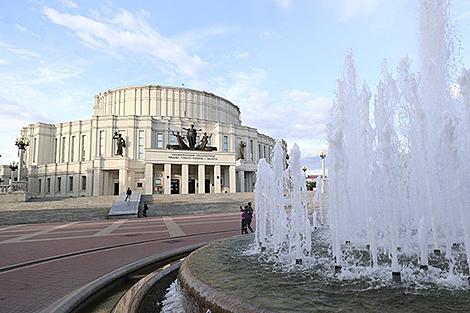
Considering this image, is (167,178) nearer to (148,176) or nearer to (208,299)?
(148,176)

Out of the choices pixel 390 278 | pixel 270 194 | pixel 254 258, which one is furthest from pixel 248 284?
pixel 270 194

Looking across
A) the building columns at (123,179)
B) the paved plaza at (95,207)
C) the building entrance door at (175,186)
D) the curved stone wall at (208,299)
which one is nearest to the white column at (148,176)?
the building columns at (123,179)

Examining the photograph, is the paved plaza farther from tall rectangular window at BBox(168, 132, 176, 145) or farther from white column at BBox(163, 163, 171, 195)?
tall rectangular window at BBox(168, 132, 176, 145)

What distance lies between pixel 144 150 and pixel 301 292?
4556 centimetres

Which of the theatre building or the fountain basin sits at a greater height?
the theatre building

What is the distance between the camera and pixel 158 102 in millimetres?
62281

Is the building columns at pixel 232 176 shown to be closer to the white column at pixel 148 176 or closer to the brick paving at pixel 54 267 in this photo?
the white column at pixel 148 176

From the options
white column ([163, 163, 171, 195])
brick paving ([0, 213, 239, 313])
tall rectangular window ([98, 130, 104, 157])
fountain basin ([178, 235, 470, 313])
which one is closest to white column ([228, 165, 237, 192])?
white column ([163, 163, 171, 195])

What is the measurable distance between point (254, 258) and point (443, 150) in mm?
3966

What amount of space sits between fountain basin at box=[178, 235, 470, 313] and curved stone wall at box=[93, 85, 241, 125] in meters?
58.7

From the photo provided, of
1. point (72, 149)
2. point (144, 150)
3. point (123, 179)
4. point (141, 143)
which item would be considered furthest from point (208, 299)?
point (72, 149)

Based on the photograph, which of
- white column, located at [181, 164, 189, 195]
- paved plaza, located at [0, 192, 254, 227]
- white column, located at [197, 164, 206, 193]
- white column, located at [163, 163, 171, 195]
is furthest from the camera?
white column, located at [197, 164, 206, 193]

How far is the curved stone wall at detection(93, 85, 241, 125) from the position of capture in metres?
62.1

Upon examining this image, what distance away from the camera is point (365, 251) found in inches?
285
